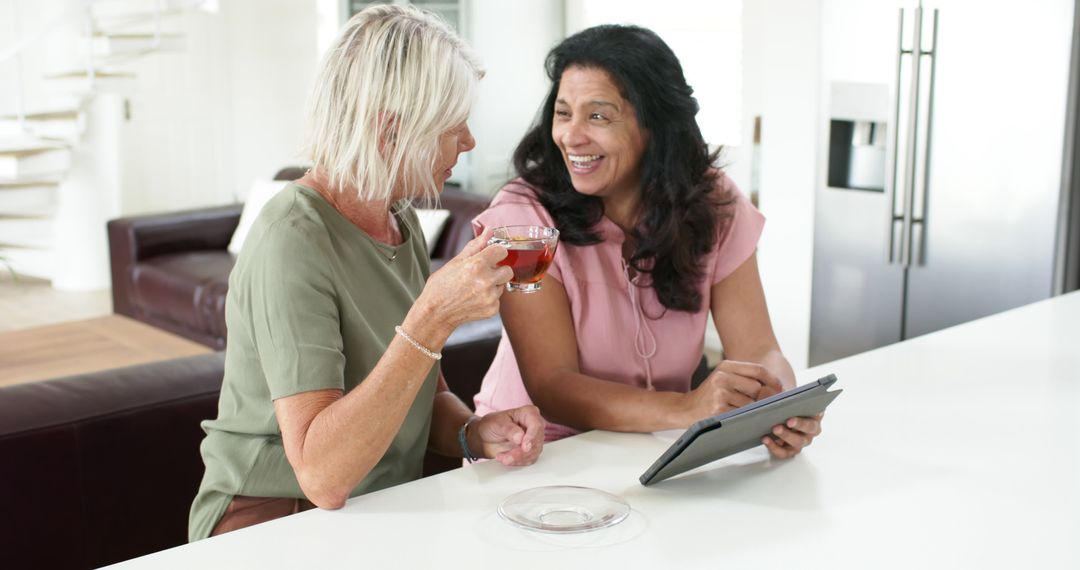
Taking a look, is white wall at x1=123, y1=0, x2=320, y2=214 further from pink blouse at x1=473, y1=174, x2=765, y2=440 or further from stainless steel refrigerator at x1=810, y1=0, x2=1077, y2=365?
pink blouse at x1=473, y1=174, x2=765, y2=440

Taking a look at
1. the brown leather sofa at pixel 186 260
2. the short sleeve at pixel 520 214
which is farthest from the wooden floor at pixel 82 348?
the short sleeve at pixel 520 214

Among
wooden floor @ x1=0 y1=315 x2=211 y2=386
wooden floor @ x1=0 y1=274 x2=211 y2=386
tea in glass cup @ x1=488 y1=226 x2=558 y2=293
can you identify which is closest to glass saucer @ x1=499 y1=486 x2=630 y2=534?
tea in glass cup @ x1=488 y1=226 x2=558 y2=293

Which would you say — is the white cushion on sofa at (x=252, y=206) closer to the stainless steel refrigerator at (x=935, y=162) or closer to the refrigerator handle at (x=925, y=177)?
the stainless steel refrigerator at (x=935, y=162)

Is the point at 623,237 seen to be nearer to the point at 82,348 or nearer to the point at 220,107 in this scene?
the point at 82,348

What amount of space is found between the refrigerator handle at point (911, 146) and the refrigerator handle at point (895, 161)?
0.10ft

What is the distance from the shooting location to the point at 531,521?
53.9 inches

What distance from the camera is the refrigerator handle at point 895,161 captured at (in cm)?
393

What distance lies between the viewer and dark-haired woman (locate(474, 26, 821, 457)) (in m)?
2.02

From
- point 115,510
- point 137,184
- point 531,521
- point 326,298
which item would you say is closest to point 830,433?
point 531,521

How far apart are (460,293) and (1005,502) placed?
746mm

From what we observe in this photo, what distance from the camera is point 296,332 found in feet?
4.89

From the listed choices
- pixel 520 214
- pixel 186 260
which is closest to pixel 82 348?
pixel 186 260

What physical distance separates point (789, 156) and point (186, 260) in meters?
→ 2.94

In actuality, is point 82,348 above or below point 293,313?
below
